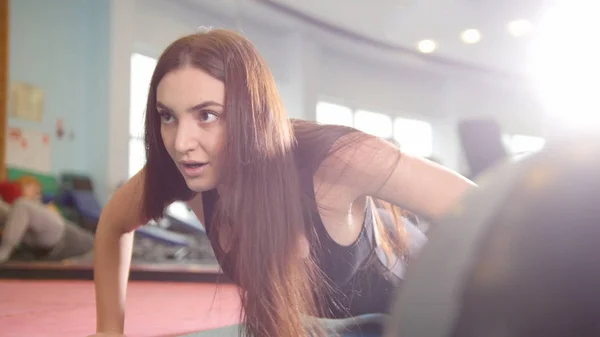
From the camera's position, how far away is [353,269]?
0.36 m

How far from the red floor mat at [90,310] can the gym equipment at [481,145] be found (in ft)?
0.58

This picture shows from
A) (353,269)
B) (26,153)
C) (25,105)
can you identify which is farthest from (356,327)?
(26,153)

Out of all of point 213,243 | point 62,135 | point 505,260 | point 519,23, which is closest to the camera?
point 505,260

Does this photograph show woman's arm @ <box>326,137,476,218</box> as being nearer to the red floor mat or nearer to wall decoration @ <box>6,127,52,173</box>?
the red floor mat

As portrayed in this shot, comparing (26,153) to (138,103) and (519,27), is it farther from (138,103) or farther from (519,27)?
(519,27)

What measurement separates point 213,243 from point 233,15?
0.47 feet

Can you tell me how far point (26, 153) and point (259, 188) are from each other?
1.32 m

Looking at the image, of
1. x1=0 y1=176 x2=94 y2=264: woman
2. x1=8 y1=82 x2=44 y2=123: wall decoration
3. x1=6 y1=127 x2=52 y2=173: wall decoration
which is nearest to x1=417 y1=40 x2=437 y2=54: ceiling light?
x1=8 y1=82 x2=44 y2=123: wall decoration

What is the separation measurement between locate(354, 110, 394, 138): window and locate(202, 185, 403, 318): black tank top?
0.21 ft

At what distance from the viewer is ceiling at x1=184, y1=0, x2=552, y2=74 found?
8.7 inches

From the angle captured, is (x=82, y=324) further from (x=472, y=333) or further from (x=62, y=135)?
(x=472, y=333)

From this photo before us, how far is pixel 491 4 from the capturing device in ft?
0.71

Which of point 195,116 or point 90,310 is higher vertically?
point 195,116

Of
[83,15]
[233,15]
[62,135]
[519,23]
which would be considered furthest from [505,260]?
[62,135]
